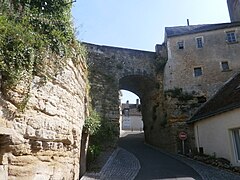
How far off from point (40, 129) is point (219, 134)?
8.50 meters

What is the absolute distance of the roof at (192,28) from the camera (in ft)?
52.0

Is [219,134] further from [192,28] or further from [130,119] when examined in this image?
[130,119]

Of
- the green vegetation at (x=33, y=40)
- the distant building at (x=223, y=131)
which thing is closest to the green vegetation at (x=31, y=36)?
the green vegetation at (x=33, y=40)

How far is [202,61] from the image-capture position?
15211 mm

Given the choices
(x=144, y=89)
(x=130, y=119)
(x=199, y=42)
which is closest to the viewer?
(x=199, y=42)

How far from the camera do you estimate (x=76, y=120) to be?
6625 mm

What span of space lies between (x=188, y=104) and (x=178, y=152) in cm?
302

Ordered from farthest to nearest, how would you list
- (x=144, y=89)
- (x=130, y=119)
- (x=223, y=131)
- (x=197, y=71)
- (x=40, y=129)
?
(x=130, y=119) → (x=144, y=89) → (x=197, y=71) → (x=223, y=131) → (x=40, y=129)

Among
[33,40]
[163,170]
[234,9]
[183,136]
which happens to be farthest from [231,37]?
[33,40]

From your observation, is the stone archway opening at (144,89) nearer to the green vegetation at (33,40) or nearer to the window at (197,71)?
the window at (197,71)

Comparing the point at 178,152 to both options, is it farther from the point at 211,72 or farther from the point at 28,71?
the point at 28,71

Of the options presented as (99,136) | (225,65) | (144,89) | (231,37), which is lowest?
(99,136)

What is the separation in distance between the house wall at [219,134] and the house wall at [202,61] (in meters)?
3.25

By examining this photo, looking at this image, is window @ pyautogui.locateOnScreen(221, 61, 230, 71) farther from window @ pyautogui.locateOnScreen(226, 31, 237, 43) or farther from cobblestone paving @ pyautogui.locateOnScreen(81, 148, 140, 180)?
cobblestone paving @ pyautogui.locateOnScreen(81, 148, 140, 180)
